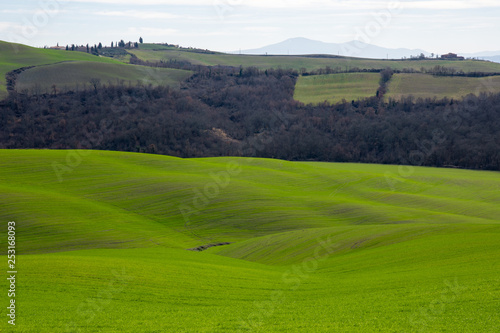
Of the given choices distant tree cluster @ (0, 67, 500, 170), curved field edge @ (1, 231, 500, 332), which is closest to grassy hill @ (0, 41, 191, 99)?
distant tree cluster @ (0, 67, 500, 170)

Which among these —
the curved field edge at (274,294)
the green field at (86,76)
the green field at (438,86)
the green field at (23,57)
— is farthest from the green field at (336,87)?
the curved field edge at (274,294)

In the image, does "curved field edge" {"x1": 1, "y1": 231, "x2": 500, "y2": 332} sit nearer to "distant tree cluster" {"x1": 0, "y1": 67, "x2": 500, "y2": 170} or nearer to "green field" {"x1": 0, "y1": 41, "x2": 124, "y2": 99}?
"distant tree cluster" {"x1": 0, "y1": 67, "x2": 500, "y2": 170}

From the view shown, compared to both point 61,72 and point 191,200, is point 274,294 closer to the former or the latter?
point 191,200

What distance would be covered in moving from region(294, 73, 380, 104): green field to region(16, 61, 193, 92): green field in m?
40.9

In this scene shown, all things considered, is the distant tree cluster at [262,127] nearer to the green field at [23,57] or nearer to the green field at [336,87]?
the green field at [336,87]

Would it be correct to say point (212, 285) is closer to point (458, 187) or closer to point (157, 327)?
point (157, 327)

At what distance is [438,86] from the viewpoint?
450ft

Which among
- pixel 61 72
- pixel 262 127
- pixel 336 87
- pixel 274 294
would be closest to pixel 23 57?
pixel 61 72

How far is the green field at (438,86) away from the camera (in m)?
130

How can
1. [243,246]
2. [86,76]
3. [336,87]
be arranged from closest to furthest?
[243,246], [86,76], [336,87]

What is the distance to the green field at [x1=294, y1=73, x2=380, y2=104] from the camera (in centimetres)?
14125

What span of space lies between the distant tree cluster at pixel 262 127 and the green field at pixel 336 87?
574 centimetres

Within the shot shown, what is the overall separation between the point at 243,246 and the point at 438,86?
11631 cm

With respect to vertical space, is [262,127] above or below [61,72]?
below
